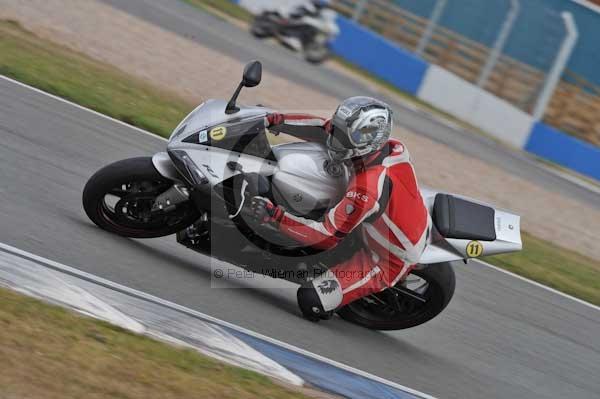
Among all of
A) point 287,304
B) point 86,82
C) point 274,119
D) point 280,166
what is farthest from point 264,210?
point 86,82

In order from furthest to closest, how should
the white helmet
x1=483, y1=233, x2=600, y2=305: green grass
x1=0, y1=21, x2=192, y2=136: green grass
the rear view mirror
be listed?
1. x1=0, y1=21, x2=192, y2=136: green grass
2. x1=483, y1=233, x2=600, y2=305: green grass
3. the rear view mirror
4. the white helmet

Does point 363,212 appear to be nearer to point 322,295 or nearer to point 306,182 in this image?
point 306,182

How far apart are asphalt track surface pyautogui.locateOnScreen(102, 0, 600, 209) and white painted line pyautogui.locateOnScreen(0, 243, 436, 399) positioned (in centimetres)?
1151

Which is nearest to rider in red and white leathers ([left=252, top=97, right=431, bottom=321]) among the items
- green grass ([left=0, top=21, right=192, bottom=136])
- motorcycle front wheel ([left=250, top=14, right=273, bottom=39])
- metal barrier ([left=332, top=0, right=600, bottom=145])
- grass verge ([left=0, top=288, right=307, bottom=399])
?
grass verge ([left=0, top=288, right=307, bottom=399])

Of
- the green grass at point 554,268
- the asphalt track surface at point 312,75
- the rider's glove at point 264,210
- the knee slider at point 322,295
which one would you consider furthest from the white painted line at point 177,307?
the asphalt track surface at point 312,75

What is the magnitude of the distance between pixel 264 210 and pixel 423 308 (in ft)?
4.98

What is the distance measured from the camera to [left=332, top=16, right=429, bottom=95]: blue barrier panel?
938 inches

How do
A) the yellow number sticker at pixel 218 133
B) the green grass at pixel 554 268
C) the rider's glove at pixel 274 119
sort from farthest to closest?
the green grass at pixel 554 268, the rider's glove at pixel 274 119, the yellow number sticker at pixel 218 133

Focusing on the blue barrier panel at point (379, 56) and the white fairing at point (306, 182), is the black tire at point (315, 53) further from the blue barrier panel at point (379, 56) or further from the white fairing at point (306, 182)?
the white fairing at point (306, 182)

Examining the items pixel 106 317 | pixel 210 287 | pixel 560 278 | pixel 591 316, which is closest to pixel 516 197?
pixel 560 278

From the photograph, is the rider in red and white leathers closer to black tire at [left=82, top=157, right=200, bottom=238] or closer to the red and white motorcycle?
the red and white motorcycle

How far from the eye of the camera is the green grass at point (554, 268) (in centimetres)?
976

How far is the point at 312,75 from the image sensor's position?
19000mm

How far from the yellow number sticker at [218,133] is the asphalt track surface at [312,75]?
11.1m
